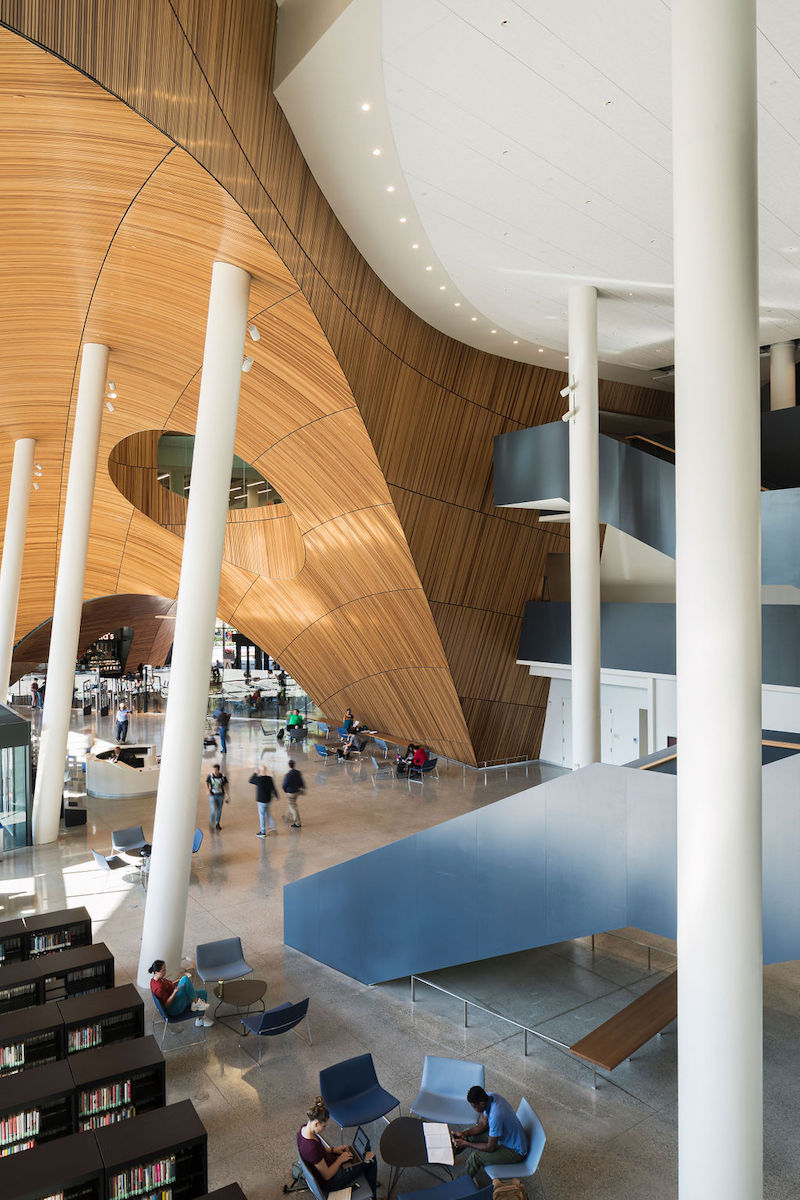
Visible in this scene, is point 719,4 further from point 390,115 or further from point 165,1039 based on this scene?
point 165,1039

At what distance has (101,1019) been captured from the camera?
251 inches

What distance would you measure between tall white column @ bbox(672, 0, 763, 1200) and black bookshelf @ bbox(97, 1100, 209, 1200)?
9.31 feet

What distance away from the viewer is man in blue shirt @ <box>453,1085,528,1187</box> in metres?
5.62

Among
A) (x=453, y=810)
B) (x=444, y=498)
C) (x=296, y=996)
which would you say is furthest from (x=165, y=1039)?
(x=444, y=498)

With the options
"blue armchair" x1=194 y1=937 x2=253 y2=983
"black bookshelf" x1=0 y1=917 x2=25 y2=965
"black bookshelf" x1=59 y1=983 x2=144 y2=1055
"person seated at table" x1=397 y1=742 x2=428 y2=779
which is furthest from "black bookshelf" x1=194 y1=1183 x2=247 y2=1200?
"person seated at table" x1=397 y1=742 x2=428 y2=779

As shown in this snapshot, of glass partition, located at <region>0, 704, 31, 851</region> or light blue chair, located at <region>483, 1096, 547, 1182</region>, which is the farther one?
glass partition, located at <region>0, 704, 31, 851</region>

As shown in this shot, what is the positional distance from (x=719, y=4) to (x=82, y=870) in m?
12.4

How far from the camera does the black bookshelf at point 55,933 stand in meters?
8.12

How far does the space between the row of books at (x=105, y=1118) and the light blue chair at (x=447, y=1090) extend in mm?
2046

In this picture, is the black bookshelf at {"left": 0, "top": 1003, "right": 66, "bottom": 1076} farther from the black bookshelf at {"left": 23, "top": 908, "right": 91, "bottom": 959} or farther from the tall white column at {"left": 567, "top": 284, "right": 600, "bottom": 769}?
the tall white column at {"left": 567, "top": 284, "right": 600, "bottom": 769}

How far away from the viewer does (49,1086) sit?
17.6 feet

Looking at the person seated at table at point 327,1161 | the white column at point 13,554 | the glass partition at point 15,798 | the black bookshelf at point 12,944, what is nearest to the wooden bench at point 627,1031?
the person seated at table at point 327,1161

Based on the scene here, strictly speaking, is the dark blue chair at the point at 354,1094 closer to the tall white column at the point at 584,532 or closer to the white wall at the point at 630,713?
the tall white column at the point at 584,532

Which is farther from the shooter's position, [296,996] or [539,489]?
[539,489]
